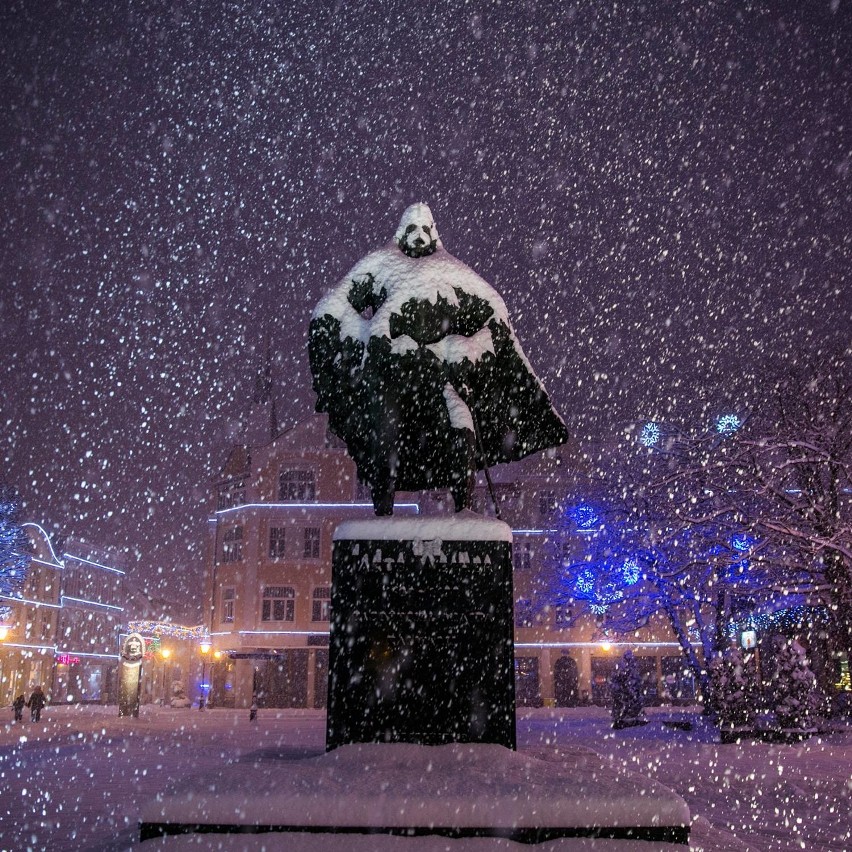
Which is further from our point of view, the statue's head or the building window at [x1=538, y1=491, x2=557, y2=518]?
the building window at [x1=538, y1=491, x2=557, y2=518]

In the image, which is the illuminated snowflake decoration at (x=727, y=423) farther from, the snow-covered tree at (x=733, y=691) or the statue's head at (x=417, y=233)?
the statue's head at (x=417, y=233)

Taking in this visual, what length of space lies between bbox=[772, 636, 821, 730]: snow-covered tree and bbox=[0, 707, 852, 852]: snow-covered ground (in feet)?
2.93

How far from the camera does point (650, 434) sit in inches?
949

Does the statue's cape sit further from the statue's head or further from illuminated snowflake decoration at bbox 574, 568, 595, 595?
illuminated snowflake decoration at bbox 574, 568, 595, 595

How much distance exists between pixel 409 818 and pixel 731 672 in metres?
18.5

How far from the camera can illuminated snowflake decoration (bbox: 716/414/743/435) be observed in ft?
71.4

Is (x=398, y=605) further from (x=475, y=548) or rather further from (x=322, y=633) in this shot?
(x=322, y=633)

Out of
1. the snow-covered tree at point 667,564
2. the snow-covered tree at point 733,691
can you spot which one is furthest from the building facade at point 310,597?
the snow-covered tree at point 733,691

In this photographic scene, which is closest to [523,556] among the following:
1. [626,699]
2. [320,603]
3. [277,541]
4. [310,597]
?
[320,603]

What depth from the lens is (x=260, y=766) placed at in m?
4.62

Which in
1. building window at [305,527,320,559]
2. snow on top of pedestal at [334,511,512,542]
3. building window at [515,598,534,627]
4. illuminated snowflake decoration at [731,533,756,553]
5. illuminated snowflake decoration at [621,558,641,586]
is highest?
building window at [305,527,320,559]

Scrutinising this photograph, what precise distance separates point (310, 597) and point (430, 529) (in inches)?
1500

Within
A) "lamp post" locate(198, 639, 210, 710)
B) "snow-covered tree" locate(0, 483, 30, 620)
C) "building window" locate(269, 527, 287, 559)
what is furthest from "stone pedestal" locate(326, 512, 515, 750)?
"lamp post" locate(198, 639, 210, 710)

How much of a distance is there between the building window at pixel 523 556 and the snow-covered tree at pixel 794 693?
2435 centimetres
